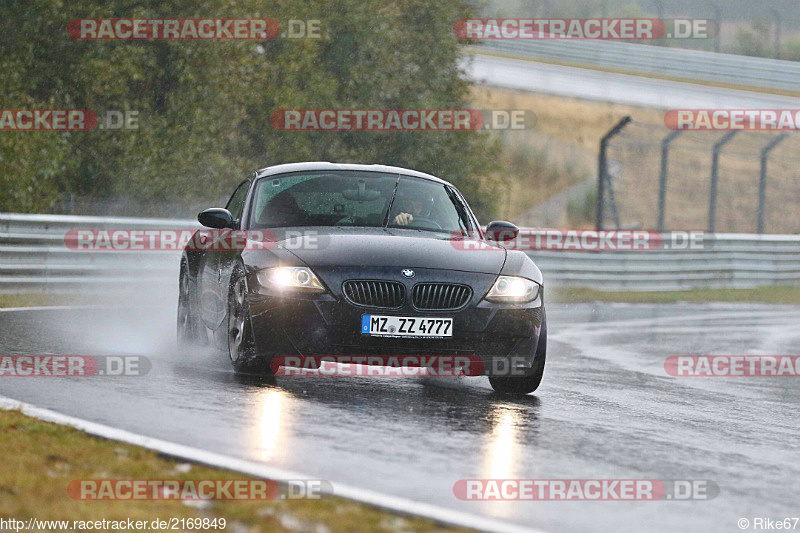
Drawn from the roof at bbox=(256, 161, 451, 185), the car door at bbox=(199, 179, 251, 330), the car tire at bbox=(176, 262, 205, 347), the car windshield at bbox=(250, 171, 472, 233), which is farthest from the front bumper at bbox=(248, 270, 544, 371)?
the car tire at bbox=(176, 262, 205, 347)

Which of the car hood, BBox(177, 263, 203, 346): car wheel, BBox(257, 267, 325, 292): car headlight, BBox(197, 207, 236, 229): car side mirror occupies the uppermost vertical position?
BBox(197, 207, 236, 229): car side mirror

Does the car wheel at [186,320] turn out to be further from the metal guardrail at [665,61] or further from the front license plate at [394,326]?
the metal guardrail at [665,61]

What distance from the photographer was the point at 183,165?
27.8 m

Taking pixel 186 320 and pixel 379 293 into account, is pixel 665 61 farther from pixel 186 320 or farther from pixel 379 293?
pixel 379 293

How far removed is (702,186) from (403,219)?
44003 mm

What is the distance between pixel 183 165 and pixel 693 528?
74.3 ft

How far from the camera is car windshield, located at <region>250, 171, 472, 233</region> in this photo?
10617 millimetres

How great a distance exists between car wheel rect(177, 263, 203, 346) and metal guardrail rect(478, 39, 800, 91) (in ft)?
135

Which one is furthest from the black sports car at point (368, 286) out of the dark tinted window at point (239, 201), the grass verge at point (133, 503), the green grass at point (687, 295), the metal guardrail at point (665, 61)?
the metal guardrail at point (665, 61)

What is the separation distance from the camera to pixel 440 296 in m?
9.49

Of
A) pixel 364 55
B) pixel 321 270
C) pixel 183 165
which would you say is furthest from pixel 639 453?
pixel 364 55

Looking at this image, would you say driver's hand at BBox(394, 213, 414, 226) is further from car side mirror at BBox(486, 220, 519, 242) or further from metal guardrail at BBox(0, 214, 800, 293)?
metal guardrail at BBox(0, 214, 800, 293)

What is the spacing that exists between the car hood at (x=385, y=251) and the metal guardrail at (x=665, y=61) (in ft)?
141

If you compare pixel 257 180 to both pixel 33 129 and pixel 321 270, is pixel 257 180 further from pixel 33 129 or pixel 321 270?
pixel 33 129
